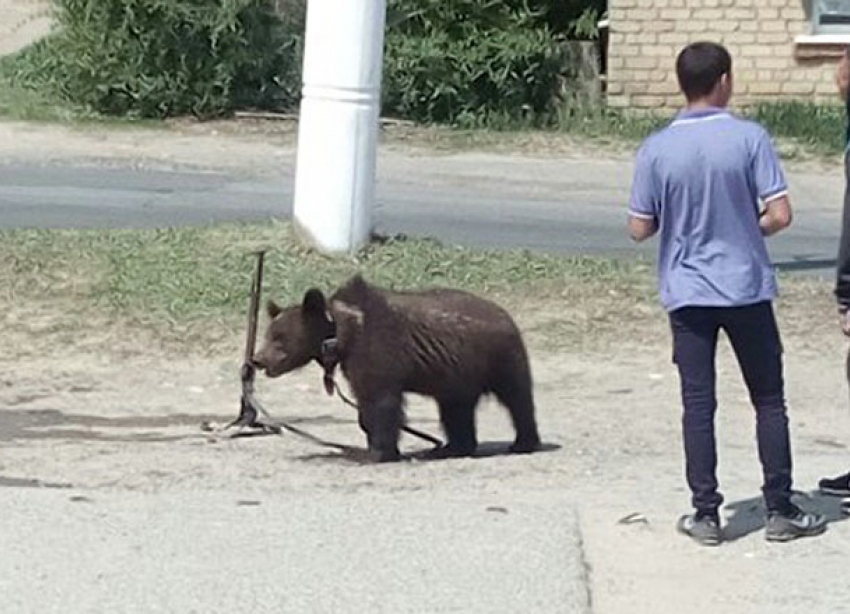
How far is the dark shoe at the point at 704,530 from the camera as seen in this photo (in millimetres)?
7040

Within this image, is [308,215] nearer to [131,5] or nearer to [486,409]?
[486,409]

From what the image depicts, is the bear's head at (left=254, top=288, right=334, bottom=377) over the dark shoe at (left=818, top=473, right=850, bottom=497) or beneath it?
over

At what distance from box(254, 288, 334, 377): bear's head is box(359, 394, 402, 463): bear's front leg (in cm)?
34

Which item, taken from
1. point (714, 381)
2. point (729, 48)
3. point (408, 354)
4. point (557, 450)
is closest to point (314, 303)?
point (408, 354)

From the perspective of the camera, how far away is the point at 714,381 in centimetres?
706

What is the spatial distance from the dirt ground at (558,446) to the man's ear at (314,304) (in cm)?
64

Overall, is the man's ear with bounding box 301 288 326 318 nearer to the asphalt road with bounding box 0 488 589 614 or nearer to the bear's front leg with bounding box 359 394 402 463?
the bear's front leg with bounding box 359 394 402 463

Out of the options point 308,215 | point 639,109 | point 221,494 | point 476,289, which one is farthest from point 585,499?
point 639,109

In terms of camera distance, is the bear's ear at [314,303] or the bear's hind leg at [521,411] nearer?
the bear's ear at [314,303]

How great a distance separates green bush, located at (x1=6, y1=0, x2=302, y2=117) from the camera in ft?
78.5

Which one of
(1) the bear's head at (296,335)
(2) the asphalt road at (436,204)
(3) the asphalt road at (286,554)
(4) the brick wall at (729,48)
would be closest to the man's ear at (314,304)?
(1) the bear's head at (296,335)

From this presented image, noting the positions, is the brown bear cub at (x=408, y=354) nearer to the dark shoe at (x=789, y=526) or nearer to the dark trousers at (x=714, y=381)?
the dark trousers at (x=714, y=381)

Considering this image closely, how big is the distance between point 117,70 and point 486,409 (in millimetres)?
14471

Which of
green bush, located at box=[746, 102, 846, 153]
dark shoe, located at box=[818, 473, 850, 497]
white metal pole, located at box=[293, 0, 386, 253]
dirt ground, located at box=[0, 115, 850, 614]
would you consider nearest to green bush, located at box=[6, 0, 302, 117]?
green bush, located at box=[746, 102, 846, 153]
